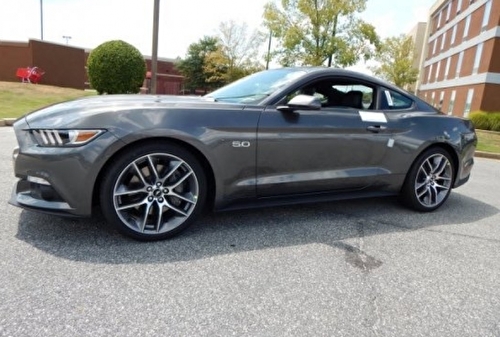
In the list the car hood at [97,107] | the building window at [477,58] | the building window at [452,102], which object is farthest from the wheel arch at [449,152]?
the building window at [452,102]

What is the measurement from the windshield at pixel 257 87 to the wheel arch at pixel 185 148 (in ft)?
2.14

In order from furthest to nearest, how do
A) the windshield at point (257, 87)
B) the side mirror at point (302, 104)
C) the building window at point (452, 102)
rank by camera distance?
1. the building window at point (452, 102)
2. the windshield at point (257, 87)
3. the side mirror at point (302, 104)

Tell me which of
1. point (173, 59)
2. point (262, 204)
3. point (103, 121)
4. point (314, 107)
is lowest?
point (262, 204)

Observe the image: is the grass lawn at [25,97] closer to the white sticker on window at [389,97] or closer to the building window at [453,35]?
the white sticker on window at [389,97]

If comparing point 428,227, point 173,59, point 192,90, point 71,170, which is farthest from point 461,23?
point 71,170

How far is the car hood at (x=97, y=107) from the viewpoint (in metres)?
2.59

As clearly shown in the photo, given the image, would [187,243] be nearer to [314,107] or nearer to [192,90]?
[314,107]

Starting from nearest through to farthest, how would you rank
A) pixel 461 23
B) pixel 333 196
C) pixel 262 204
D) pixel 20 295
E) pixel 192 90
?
pixel 20 295, pixel 262 204, pixel 333 196, pixel 461 23, pixel 192 90

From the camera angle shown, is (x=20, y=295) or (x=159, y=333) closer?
(x=159, y=333)

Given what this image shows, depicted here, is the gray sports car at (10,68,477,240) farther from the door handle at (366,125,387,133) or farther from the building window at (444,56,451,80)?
the building window at (444,56,451,80)

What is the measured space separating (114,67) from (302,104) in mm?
14566

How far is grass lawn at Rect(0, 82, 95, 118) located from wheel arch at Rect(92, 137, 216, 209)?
957 cm

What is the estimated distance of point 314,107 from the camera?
3.04 metres

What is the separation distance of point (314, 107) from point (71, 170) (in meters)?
1.85
